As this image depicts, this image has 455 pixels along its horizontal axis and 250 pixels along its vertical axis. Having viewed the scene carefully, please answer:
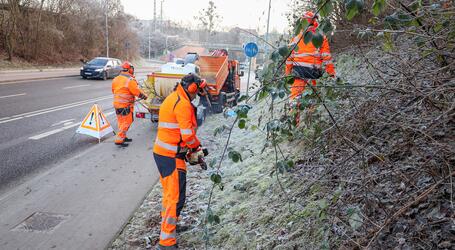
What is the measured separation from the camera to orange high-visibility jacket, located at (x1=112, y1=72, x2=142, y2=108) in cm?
796

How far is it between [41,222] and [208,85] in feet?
25.3

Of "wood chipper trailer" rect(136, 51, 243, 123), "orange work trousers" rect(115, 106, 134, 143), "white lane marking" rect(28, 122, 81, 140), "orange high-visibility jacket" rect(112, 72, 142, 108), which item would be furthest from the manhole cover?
"white lane marking" rect(28, 122, 81, 140)

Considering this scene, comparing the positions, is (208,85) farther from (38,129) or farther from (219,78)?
(38,129)

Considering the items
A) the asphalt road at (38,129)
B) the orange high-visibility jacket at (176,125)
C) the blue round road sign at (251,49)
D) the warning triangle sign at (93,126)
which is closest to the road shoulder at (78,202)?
the asphalt road at (38,129)

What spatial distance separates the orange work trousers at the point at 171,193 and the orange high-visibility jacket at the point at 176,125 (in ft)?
0.37

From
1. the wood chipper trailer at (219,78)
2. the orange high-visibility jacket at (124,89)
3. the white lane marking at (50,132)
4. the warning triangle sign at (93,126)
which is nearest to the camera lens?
the orange high-visibility jacket at (124,89)

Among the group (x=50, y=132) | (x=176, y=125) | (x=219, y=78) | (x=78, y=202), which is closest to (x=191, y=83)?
(x=176, y=125)

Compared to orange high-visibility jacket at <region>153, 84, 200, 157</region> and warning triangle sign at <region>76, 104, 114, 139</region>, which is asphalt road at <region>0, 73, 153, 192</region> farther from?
orange high-visibility jacket at <region>153, 84, 200, 157</region>

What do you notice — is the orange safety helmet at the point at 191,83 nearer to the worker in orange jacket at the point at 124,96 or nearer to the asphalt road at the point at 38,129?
the asphalt road at the point at 38,129

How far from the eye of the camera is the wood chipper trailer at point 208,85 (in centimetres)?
985

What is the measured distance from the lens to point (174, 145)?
158 inches

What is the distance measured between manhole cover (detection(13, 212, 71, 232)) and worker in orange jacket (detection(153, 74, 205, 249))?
1533 mm

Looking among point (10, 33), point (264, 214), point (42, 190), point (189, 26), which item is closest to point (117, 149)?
point (42, 190)

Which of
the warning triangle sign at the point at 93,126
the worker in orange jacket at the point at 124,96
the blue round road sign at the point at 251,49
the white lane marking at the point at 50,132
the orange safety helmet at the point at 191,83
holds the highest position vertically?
the blue round road sign at the point at 251,49
